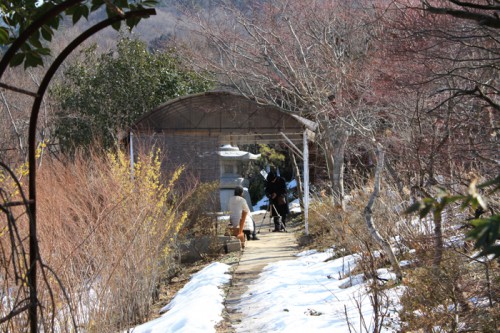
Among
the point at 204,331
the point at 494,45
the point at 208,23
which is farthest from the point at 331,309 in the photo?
the point at 208,23

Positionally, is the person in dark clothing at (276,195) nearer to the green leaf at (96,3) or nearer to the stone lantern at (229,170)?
the stone lantern at (229,170)

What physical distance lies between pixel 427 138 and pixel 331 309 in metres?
2.33

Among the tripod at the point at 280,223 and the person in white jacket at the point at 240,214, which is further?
the tripod at the point at 280,223

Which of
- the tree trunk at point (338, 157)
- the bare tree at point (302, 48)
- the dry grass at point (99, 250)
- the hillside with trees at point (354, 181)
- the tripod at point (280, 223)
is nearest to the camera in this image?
the hillside with trees at point (354, 181)

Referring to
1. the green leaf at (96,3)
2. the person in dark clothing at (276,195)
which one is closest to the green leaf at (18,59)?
the green leaf at (96,3)

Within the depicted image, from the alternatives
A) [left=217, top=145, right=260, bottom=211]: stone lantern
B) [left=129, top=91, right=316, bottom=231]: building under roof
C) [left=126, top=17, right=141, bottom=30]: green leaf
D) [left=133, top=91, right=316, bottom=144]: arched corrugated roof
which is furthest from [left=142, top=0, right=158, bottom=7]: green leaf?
[left=217, top=145, right=260, bottom=211]: stone lantern

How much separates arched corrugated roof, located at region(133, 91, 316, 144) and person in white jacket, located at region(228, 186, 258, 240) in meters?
3.67

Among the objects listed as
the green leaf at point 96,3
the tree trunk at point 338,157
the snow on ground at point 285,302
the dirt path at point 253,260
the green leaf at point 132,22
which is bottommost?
the dirt path at point 253,260

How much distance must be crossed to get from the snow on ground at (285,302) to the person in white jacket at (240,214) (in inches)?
136

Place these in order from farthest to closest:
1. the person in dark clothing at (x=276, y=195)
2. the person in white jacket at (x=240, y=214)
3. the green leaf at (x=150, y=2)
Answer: the person in dark clothing at (x=276, y=195)
the person in white jacket at (x=240, y=214)
the green leaf at (x=150, y=2)

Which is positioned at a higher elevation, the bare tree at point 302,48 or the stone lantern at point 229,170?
the bare tree at point 302,48

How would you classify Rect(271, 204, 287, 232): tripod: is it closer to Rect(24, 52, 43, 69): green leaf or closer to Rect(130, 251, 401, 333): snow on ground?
Rect(130, 251, 401, 333): snow on ground

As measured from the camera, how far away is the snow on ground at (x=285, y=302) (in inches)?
279

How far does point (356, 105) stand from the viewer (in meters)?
12.6
